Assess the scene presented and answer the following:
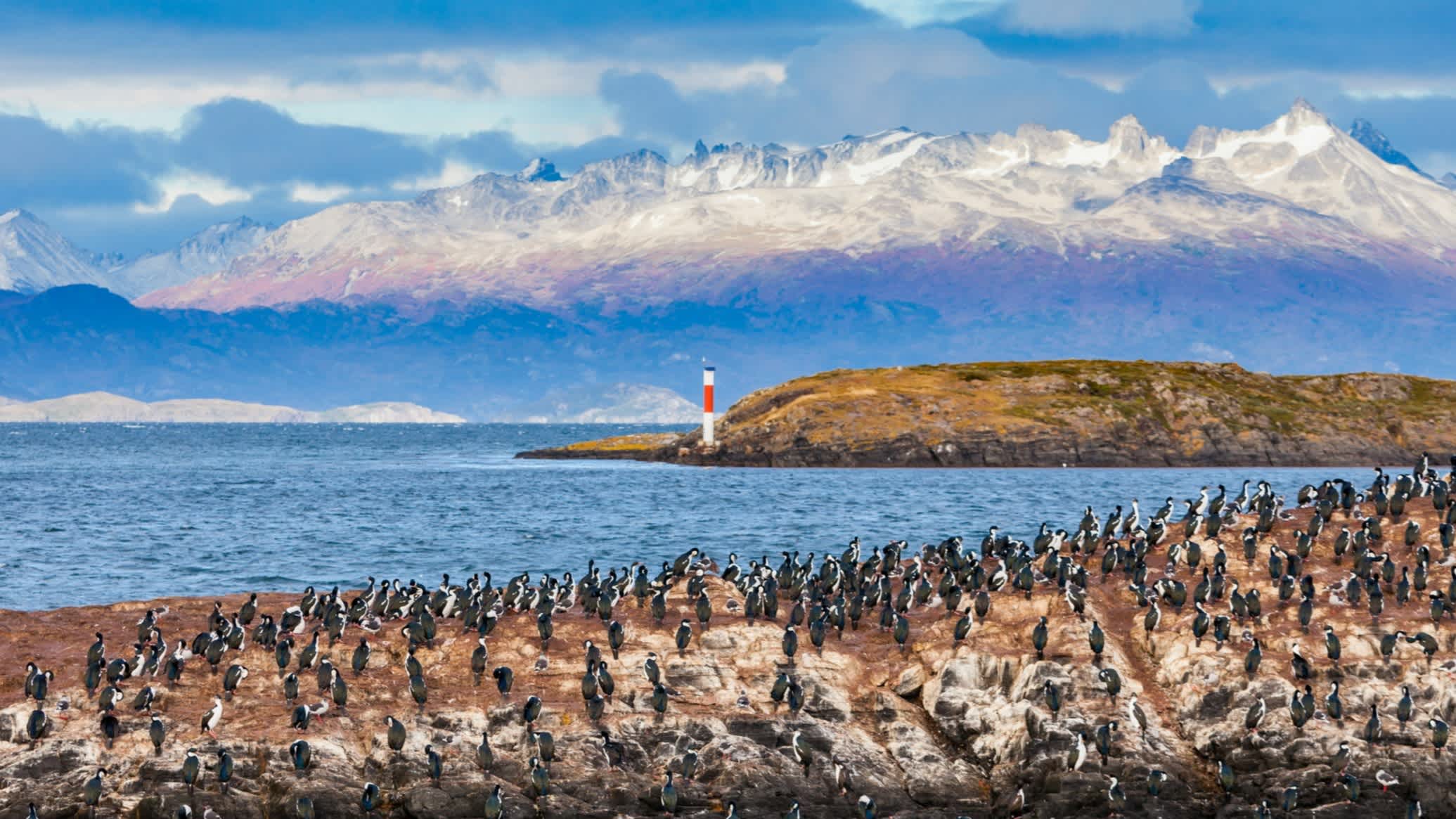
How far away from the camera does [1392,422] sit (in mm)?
181750

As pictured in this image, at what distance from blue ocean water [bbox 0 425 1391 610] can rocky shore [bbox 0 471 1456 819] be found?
102 feet

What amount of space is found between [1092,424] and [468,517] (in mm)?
87365

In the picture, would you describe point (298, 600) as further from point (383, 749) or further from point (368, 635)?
point (383, 749)

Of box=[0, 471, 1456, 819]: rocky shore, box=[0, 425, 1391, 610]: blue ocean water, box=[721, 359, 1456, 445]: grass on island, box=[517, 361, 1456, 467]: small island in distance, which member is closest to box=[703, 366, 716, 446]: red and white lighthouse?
box=[517, 361, 1456, 467]: small island in distance

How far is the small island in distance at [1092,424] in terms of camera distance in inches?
6836

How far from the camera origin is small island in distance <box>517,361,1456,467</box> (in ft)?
570

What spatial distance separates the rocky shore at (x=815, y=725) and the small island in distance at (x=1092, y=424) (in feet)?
424

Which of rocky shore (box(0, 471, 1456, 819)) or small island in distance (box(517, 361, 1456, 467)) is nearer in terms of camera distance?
rocky shore (box(0, 471, 1456, 819))

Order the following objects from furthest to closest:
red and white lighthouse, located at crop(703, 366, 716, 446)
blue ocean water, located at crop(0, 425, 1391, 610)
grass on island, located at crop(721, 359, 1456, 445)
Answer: red and white lighthouse, located at crop(703, 366, 716, 446)
grass on island, located at crop(721, 359, 1456, 445)
blue ocean water, located at crop(0, 425, 1391, 610)

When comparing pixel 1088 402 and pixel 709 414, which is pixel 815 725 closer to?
pixel 1088 402

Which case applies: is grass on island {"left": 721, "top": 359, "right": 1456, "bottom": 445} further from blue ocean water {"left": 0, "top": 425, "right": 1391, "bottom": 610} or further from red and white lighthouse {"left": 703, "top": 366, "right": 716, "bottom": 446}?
blue ocean water {"left": 0, "top": 425, "right": 1391, "bottom": 610}

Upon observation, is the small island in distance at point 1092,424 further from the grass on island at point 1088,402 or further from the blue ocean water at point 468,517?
the blue ocean water at point 468,517

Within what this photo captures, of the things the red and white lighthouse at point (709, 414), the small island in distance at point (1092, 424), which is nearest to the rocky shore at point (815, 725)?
the small island in distance at point (1092, 424)

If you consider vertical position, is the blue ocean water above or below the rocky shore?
above
